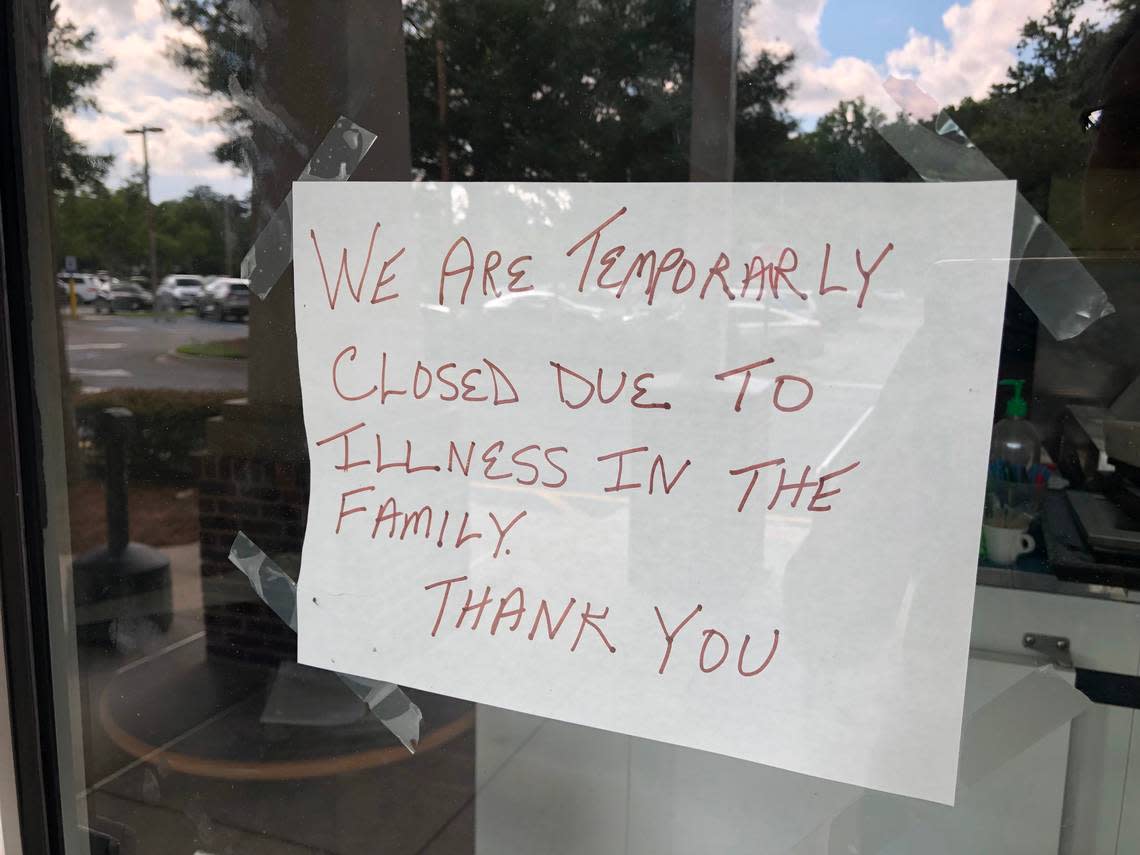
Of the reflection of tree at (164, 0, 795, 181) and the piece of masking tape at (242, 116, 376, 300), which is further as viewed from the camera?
the piece of masking tape at (242, 116, 376, 300)

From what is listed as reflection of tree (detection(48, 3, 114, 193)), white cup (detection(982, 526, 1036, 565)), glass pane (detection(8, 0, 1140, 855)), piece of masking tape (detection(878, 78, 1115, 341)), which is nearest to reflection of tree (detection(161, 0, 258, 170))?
glass pane (detection(8, 0, 1140, 855))

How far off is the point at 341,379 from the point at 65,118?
595mm

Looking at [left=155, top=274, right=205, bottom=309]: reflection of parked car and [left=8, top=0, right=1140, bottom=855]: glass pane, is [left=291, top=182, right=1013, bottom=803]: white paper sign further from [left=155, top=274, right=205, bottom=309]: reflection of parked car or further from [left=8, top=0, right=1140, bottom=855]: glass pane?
[left=155, top=274, right=205, bottom=309]: reflection of parked car

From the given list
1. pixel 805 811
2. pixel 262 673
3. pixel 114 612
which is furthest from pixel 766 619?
pixel 114 612

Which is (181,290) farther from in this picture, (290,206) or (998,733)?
(998,733)

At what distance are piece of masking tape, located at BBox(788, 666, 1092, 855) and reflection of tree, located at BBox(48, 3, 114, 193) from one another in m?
1.30

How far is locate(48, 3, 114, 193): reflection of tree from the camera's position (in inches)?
44.3

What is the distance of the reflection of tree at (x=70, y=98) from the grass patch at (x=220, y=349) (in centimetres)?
28

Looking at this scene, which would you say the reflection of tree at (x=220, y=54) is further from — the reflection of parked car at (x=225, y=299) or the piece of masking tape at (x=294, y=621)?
the piece of masking tape at (x=294, y=621)

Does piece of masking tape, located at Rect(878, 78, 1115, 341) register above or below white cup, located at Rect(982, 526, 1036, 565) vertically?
above

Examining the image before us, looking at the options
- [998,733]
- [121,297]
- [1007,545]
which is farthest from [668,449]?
[121,297]

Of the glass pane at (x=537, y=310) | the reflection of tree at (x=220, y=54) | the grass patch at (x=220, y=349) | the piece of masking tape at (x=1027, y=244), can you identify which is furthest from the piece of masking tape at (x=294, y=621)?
the piece of masking tape at (x=1027, y=244)

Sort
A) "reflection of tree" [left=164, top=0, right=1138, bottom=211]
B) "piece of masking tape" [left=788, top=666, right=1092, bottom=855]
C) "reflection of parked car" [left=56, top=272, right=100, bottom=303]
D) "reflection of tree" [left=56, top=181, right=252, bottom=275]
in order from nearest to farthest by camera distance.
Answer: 1. "reflection of tree" [left=164, top=0, right=1138, bottom=211]
2. "piece of masking tape" [left=788, top=666, right=1092, bottom=855]
3. "reflection of tree" [left=56, top=181, right=252, bottom=275]
4. "reflection of parked car" [left=56, top=272, right=100, bottom=303]

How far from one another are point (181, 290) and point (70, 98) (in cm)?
32
